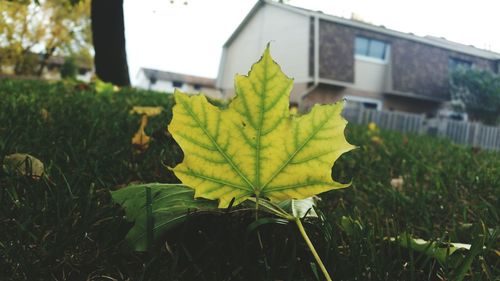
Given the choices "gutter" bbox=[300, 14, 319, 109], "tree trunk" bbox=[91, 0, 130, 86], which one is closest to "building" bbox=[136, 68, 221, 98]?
"gutter" bbox=[300, 14, 319, 109]

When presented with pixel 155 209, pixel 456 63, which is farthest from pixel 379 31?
pixel 155 209

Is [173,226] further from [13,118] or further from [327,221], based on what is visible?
[13,118]

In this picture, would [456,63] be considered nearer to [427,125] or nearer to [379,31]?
[379,31]

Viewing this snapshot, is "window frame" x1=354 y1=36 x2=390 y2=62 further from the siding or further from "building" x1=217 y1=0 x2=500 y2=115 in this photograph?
the siding

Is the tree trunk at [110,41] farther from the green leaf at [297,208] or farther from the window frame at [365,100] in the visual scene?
the window frame at [365,100]

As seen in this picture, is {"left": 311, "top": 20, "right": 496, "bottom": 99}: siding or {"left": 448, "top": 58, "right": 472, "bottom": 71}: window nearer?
{"left": 311, "top": 20, "right": 496, "bottom": 99}: siding

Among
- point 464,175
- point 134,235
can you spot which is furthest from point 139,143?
→ point 464,175

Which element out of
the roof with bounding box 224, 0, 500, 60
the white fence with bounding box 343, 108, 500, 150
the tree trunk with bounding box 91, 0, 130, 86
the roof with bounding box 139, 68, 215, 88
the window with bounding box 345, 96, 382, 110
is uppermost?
the roof with bounding box 224, 0, 500, 60

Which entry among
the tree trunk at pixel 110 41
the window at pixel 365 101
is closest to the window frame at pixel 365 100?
the window at pixel 365 101
